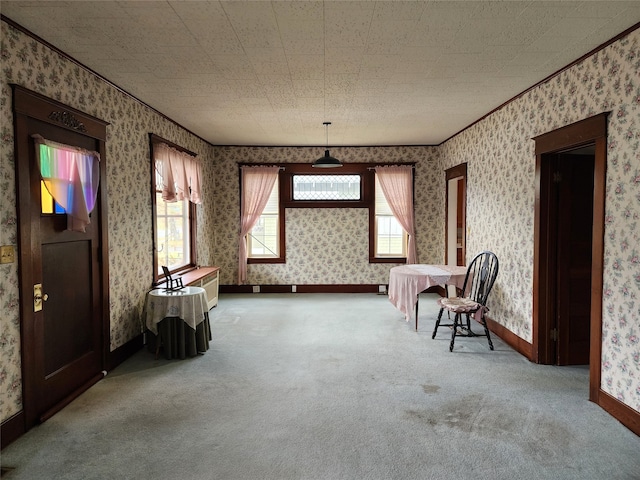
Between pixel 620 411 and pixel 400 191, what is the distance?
505cm

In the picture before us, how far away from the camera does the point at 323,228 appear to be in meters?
7.60

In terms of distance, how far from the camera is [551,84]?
12.2 feet

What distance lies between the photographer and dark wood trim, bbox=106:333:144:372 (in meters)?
3.91

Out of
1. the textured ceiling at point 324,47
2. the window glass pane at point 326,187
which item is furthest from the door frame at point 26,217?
the window glass pane at point 326,187

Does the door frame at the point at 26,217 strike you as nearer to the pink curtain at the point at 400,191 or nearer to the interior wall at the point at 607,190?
the interior wall at the point at 607,190

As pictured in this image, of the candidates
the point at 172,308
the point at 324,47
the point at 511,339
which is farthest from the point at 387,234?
the point at 324,47

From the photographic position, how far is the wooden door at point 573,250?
3904mm

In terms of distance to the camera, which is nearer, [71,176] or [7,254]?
[7,254]

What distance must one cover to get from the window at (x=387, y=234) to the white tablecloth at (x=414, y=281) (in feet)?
7.34

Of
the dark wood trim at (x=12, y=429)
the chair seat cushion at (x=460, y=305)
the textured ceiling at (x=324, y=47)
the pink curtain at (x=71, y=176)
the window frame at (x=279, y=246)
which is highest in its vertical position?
the textured ceiling at (x=324, y=47)

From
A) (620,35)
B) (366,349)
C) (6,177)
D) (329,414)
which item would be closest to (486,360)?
(366,349)

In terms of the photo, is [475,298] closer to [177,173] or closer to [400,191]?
[400,191]

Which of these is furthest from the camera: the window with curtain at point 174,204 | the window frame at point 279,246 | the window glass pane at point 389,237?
the window glass pane at point 389,237

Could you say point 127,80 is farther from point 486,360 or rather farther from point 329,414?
point 486,360
